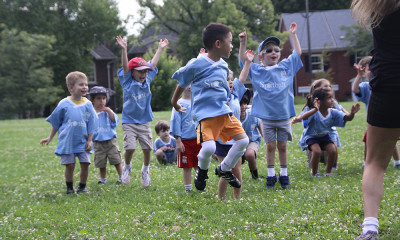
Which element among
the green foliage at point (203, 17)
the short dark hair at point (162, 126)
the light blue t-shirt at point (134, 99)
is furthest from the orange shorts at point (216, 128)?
the green foliage at point (203, 17)

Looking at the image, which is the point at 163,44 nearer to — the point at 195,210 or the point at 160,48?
the point at 160,48

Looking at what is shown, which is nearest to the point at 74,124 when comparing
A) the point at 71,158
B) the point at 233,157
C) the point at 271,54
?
the point at 71,158

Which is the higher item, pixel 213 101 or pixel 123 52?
pixel 123 52

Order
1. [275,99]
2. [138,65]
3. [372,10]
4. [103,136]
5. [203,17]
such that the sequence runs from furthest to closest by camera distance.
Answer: [203,17], [103,136], [138,65], [275,99], [372,10]

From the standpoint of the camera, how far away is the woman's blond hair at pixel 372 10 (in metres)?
3.72

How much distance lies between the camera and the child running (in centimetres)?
821

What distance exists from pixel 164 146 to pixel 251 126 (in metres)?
3.48

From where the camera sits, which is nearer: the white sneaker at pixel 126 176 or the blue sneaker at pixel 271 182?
the blue sneaker at pixel 271 182

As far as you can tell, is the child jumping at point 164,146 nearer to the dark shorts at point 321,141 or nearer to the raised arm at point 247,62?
the dark shorts at point 321,141

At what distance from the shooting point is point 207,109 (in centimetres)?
554

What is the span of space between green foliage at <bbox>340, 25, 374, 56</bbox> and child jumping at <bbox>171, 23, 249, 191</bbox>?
158ft

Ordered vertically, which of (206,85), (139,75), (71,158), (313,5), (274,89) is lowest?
(71,158)

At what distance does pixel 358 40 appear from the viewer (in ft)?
168

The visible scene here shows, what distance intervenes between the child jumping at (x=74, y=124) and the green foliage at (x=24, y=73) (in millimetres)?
37893
